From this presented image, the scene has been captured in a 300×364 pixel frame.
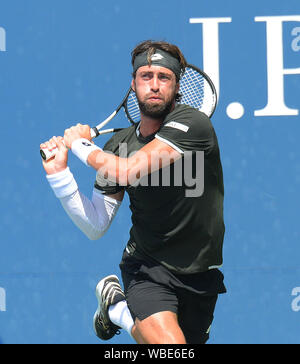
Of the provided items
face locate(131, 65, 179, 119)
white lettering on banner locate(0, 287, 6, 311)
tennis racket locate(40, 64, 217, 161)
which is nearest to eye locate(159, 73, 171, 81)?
face locate(131, 65, 179, 119)

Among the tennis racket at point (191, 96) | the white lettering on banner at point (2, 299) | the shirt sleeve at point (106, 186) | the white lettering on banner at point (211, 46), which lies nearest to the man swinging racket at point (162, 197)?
the shirt sleeve at point (106, 186)

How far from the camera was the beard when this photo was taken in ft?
11.9

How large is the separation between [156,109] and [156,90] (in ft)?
0.26

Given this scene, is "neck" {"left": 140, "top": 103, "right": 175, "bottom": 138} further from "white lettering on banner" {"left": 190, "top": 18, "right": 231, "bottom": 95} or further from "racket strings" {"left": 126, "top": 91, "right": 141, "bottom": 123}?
"white lettering on banner" {"left": 190, "top": 18, "right": 231, "bottom": 95}

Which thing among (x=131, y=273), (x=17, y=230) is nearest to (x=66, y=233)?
(x=17, y=230)

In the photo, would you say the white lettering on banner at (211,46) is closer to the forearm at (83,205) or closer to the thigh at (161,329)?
the forearm at (83,205)

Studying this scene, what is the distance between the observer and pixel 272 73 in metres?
4.61

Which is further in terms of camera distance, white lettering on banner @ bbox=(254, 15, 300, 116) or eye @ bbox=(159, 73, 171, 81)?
white lettering on banner @ bbox=(254, 15, 300, 116)

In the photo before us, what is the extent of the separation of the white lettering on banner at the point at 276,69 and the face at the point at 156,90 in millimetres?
1079

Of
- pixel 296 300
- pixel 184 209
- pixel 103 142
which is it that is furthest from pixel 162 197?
pixel 296 300

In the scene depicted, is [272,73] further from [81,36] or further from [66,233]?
[66,233]

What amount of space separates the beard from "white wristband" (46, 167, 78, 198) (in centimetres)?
43

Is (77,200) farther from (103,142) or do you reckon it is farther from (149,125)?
(103,142)
